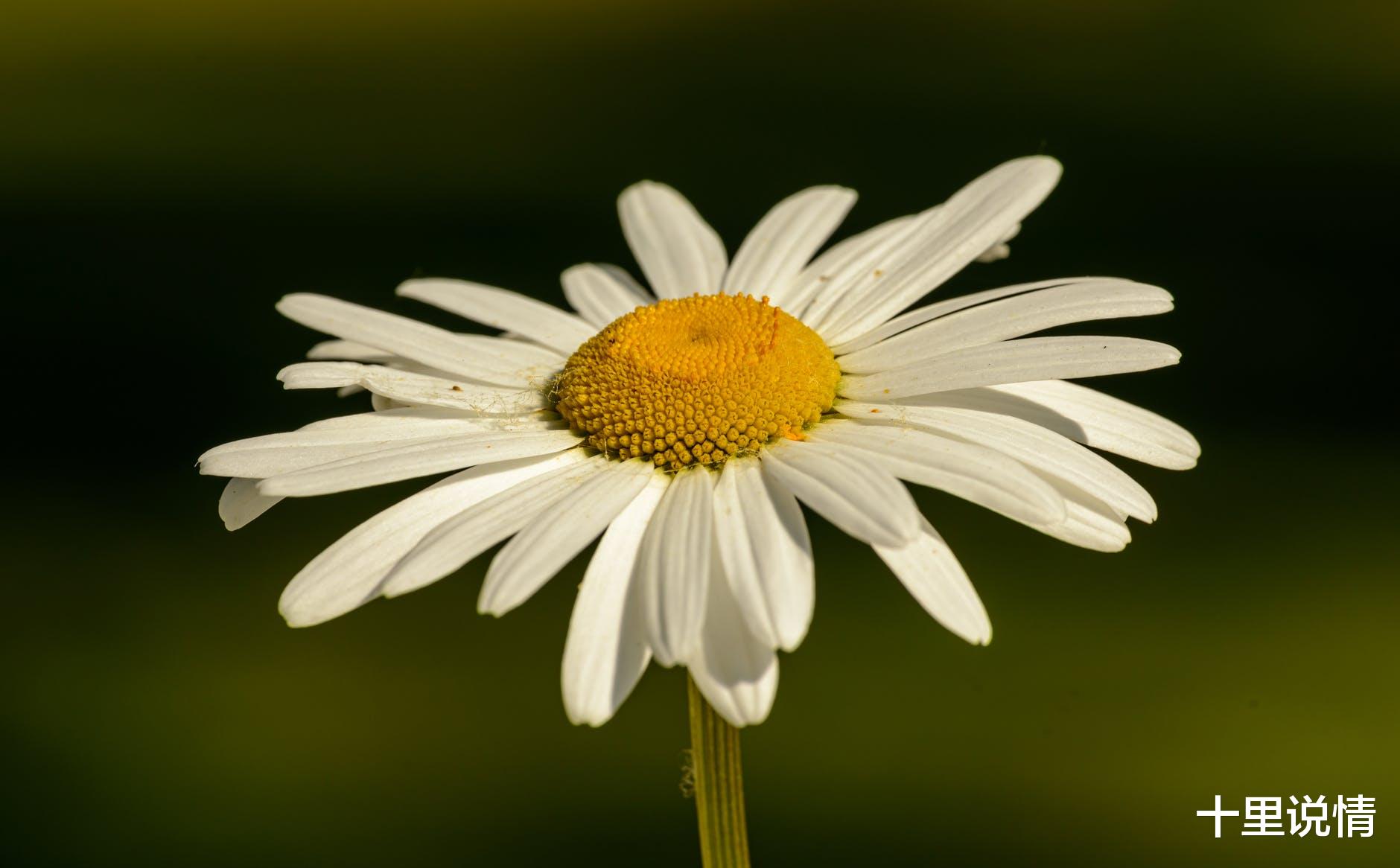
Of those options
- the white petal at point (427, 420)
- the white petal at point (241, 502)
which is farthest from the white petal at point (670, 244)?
the white petal at point (241, 502)

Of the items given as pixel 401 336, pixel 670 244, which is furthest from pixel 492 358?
pixel 670 244

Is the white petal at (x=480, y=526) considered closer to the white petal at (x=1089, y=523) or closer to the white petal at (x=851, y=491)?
the white petal at (x=851, y=491)

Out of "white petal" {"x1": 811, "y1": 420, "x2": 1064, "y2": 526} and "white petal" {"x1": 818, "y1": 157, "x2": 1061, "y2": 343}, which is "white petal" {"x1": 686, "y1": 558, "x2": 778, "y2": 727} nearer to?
"white petal" {"x1": 811, "y1": 420, "x2": 1064, "y2": 526}

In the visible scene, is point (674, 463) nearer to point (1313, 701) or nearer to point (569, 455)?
point (569, 455)

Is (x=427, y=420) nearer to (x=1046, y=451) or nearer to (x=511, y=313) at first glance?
(x=511, y=313)

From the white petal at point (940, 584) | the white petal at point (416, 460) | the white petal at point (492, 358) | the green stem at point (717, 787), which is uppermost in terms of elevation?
the white petal at point (492, 358)
